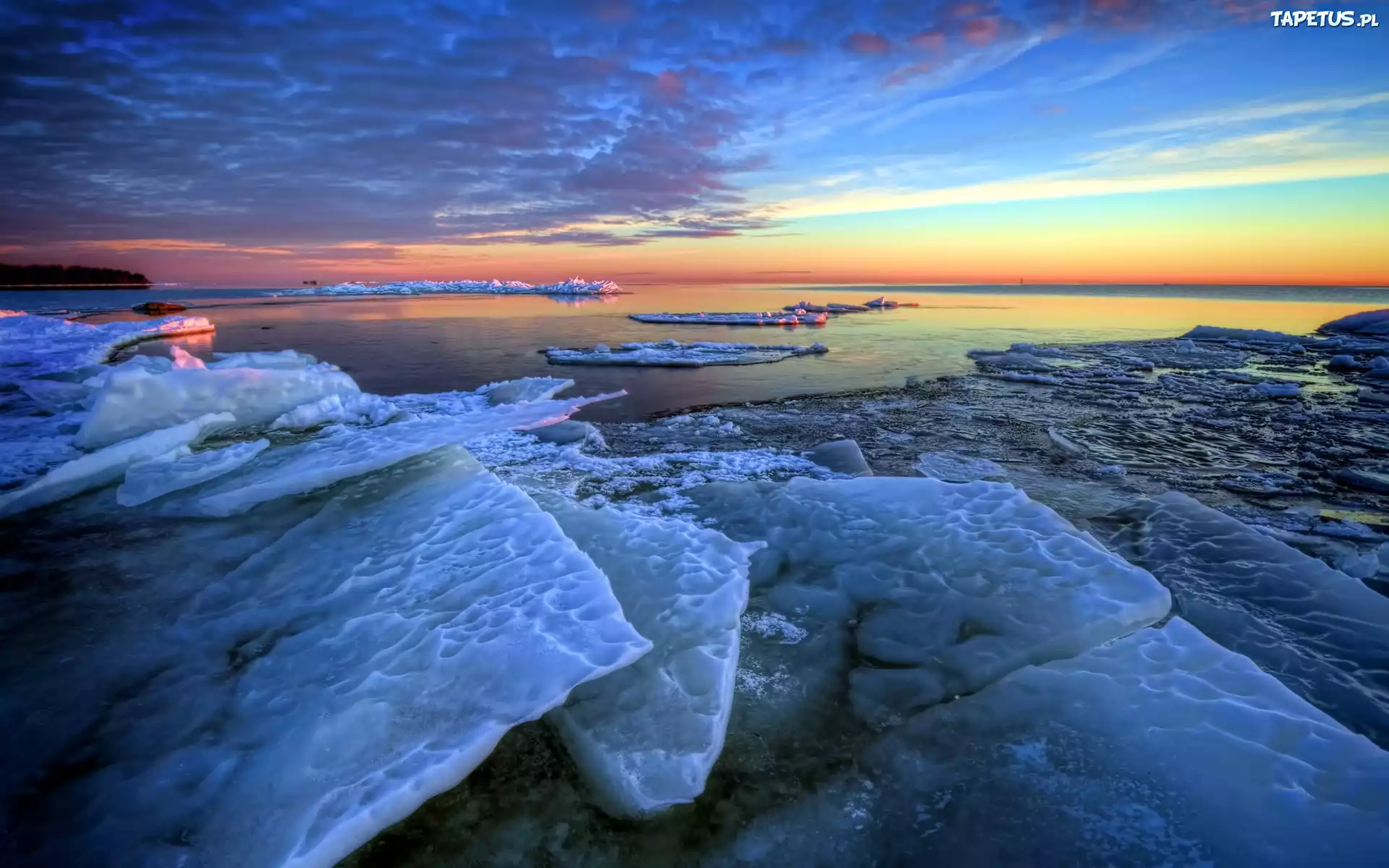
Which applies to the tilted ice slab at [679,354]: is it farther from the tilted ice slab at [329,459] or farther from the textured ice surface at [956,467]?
the textured ice surface at [956,467]

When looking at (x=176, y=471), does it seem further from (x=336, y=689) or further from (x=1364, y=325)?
(x=1364, y=325)

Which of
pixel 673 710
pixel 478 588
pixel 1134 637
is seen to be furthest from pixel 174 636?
pixel 1134 637

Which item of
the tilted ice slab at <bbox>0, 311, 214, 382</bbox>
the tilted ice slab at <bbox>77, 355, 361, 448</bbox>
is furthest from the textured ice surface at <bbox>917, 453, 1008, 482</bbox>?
the tilted ice slab at <bbox>0, 311, 214, 382</bbox>

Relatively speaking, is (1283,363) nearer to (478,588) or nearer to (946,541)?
(946,541)

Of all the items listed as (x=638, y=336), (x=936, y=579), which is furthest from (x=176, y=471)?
(x=638, y=336)

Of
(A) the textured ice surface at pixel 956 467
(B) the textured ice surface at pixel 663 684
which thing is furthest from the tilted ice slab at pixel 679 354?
(B) the textured ice surface at pixel 663 684

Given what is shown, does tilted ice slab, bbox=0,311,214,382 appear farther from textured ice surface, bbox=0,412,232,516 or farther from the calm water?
textured ice surface, bbox=0,412,232,516
